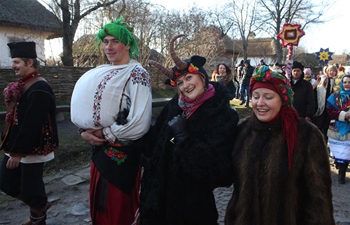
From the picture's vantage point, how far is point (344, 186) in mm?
4812

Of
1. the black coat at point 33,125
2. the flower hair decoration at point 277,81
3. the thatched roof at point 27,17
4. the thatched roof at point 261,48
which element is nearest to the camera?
the flower hair decoration at point 277,81

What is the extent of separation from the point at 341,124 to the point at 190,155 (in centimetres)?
382

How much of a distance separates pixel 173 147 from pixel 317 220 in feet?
3.36

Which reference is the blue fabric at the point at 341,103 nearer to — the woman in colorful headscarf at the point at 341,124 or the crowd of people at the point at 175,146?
the woman in colorful headscarf at the point at 341,124

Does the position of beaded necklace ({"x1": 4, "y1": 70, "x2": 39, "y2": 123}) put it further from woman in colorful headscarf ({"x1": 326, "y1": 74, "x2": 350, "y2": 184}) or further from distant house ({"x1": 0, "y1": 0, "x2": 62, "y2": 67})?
distant house ({"x1": 0, "y1": 0, "x2": 62, "y2": 67})

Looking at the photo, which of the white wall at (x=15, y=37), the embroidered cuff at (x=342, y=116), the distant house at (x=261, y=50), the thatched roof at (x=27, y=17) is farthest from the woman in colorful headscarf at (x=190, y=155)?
the distant house at (x=261, y=50)

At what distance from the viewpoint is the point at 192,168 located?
6.72ft

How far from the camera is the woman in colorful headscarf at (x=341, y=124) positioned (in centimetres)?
473

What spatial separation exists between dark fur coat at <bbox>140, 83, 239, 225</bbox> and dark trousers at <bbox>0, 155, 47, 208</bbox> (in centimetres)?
130

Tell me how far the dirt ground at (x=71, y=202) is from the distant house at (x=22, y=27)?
10992 mm

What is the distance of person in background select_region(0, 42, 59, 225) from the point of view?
9.65ft

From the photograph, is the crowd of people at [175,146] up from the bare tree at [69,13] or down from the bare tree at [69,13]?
down

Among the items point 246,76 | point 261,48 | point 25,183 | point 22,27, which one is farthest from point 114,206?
point 261,48

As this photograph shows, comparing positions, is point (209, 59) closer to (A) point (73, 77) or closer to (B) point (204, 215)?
(A) point (73, 77)
